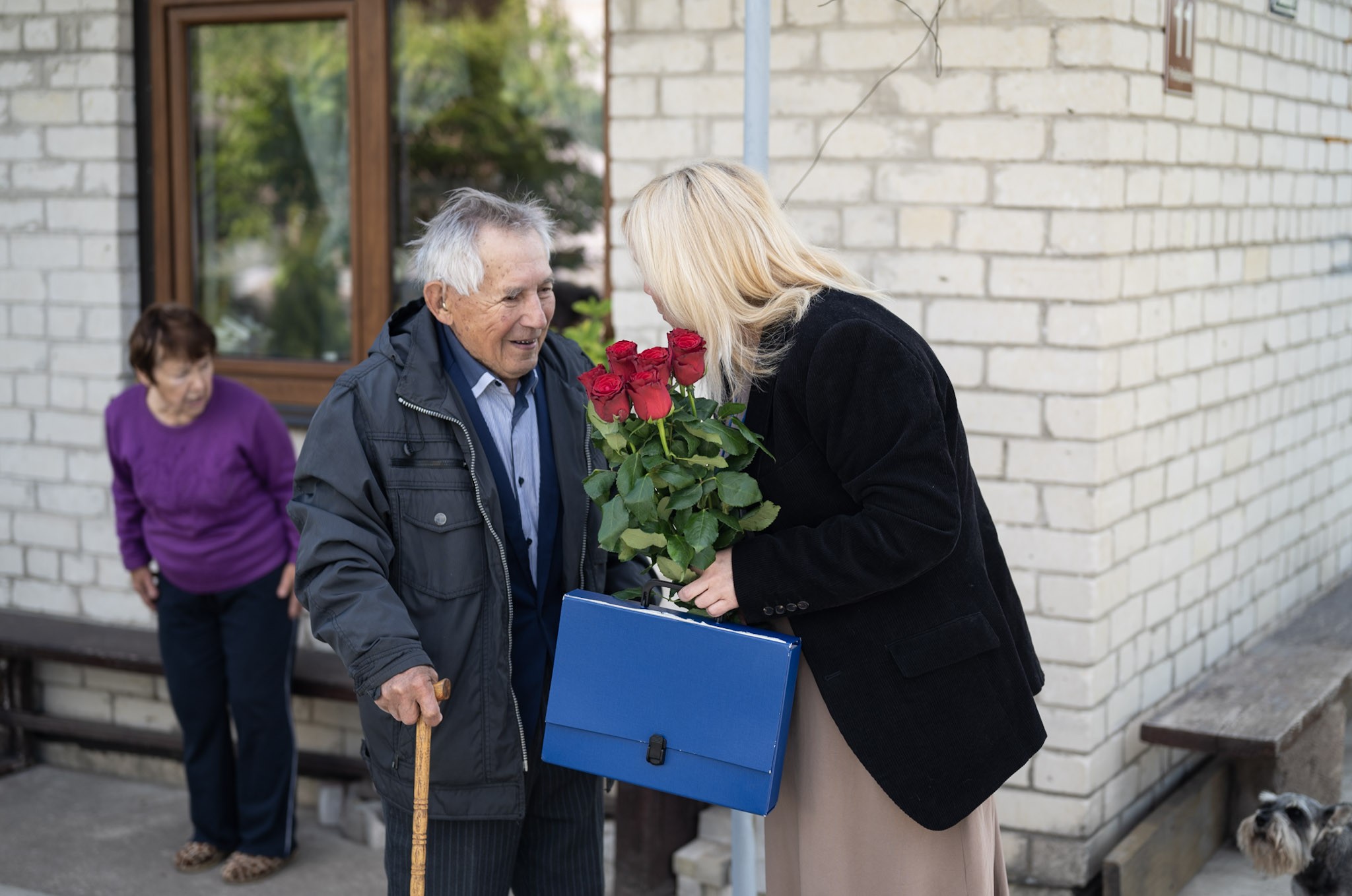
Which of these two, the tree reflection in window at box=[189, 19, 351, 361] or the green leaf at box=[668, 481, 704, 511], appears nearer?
the green leaf at box=[668, 481, 704, 511]

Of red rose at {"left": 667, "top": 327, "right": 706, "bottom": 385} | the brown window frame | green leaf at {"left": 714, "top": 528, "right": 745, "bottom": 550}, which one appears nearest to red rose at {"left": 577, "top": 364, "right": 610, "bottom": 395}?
red rose at {"left": 667, "top": 327, "right": 706, "bottom": 385}

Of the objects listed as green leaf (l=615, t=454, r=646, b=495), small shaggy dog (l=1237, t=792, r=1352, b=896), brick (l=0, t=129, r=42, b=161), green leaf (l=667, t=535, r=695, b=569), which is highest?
brick (l=0, t=129, r=42, b=161)

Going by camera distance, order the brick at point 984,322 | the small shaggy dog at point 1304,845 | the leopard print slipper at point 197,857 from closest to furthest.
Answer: the small shaggy dog at point 1304,845 < the brick at point 984,322 < the leopard print slipper at point 197,857

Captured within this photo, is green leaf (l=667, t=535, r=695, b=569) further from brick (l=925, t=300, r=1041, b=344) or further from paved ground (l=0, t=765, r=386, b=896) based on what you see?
paved ground (l=0, t=765, r=386, b=896)

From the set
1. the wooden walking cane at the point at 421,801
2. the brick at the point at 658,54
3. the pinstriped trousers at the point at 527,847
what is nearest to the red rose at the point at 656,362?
the wooden walking cane at the point at 421,801

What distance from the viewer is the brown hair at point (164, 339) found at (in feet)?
14.0

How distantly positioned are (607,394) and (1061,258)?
6.35 feet

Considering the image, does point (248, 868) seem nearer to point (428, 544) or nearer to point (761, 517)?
point (428, 544)

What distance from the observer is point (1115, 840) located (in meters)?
4.17

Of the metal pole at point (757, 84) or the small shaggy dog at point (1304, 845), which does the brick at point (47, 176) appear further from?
the small shaggy dog at point (1304, 845)

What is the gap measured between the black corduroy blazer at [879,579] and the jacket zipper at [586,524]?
22.2 inches

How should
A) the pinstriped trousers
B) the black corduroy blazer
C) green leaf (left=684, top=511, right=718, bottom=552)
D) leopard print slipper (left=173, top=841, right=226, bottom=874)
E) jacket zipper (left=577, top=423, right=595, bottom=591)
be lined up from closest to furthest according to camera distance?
the black corduroy blazer → green leaf (left=684, top=511, right=718, bottom=552) → the pinstriped trousers → jacket zipper (left=577, top=423, right=595, bottom=591) → leopard print slipper (left=173, top=841, right=226, bottom=874)

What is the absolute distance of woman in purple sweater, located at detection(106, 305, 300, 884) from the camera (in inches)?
172

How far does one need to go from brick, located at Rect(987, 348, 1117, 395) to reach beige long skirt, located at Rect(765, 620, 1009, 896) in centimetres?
164
